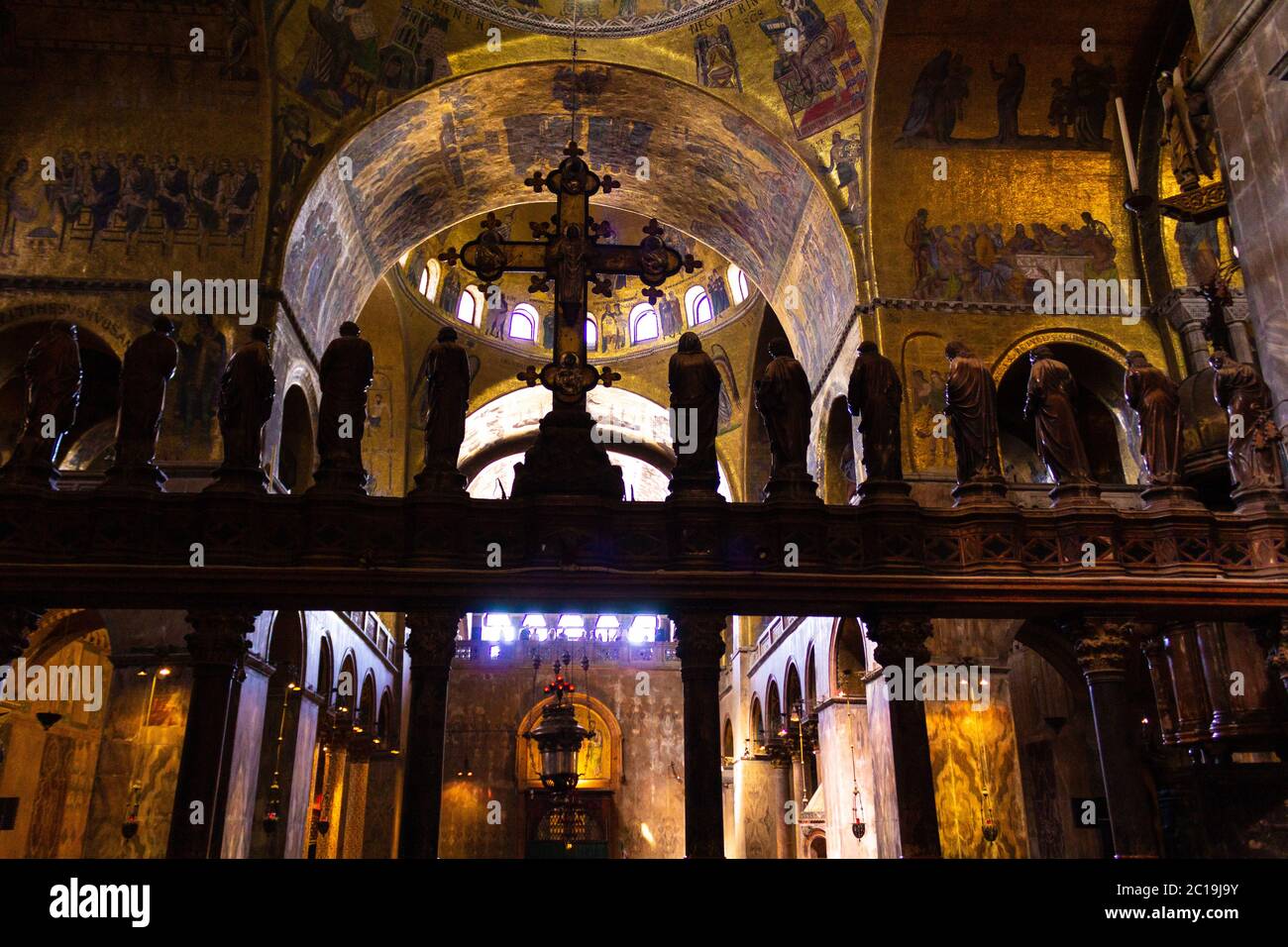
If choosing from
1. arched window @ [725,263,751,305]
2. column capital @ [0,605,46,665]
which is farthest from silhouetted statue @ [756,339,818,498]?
arched window @ [725,263,751,305]

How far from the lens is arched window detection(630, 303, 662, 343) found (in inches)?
1088

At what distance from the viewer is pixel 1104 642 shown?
6.57m

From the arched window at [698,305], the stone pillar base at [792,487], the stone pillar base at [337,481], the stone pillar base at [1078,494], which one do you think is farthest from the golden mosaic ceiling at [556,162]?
the stone pillar base at [337,481]

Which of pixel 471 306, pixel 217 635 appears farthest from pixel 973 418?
pixel 471 306

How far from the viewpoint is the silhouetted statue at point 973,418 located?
23.1ft

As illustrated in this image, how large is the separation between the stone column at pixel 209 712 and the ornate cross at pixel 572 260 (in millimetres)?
2646

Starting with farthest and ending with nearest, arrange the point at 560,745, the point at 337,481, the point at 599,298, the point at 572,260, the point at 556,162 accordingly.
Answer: the point at 599,298 → the point at 556,162 → the point at 560,745 → the point at 572,260 → the point at 337,481

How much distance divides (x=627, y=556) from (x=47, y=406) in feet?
12.8

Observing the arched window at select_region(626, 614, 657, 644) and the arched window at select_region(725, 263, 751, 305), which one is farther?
the arched window at select_region(626, 614, 657, 644)

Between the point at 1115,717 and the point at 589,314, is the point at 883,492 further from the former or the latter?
the point at 589,314

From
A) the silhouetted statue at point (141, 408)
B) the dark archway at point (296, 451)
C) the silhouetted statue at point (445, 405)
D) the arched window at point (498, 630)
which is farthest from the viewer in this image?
the arched window at point (498, 630)

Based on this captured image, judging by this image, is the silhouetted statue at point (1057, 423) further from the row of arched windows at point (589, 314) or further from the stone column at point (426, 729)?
the row of arched windows at point (589, 314)

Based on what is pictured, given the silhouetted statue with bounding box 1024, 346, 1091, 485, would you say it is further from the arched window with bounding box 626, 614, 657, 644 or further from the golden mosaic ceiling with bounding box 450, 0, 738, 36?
the arched window with bounding box 626, 614, 657, 644

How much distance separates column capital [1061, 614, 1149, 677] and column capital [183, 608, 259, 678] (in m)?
5.37
